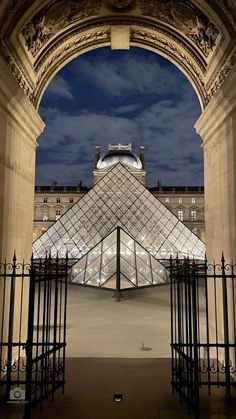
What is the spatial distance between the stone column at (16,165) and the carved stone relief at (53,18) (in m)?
1.05

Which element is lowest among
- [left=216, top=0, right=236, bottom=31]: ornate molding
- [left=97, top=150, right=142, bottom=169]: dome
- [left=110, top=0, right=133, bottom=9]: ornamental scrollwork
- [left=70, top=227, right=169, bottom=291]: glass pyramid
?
Result: [left=70, top=227, right=169, bottom=291]: glass pyramid

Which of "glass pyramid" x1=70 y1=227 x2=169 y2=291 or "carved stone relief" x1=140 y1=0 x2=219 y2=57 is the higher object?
"carved stone relief" x1=140 y1=0 x2=219 y2=57

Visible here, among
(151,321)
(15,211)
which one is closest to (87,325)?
(151,321)

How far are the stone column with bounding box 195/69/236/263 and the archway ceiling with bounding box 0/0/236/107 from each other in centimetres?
50

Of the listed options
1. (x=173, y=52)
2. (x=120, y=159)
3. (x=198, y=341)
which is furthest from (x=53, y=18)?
(x=120, y=159)

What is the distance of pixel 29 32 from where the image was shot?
17.7 ft

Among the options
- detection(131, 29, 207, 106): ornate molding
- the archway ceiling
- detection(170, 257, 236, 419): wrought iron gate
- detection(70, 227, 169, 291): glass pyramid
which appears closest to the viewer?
detection(170, 257, 236, 419): wrought iron gate

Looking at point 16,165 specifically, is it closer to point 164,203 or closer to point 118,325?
point 118,325

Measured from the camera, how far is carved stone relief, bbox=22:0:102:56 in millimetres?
5418

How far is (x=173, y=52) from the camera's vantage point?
6.70m

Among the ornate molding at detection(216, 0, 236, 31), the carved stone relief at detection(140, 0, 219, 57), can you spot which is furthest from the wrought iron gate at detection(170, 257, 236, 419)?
the carved stone relief at detection(140, 0, 219, 57)

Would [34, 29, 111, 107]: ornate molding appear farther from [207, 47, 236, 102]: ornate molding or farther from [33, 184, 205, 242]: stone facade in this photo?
[33, 184, 205, 242]: stone facade

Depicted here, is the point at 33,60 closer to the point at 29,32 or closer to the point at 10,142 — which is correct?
the point at 29,32

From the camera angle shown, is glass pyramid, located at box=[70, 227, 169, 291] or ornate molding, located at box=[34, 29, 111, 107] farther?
glass pyramid, located at box=[70, 227, 169, 291]
